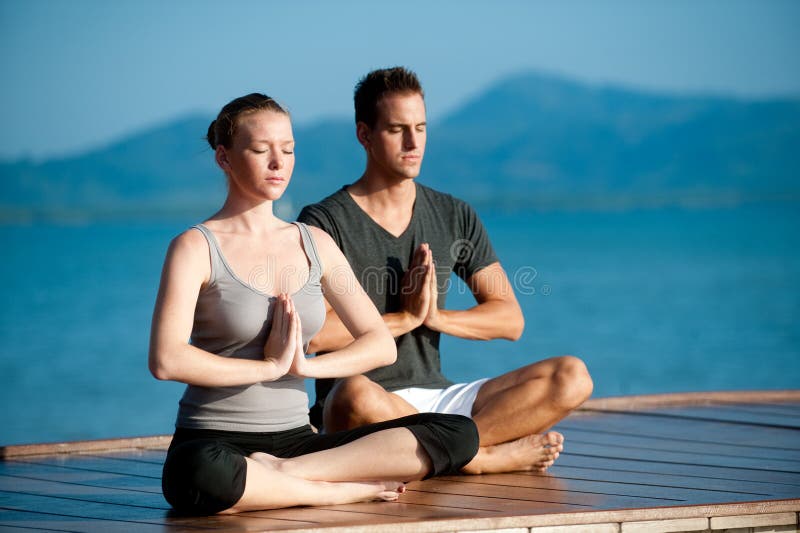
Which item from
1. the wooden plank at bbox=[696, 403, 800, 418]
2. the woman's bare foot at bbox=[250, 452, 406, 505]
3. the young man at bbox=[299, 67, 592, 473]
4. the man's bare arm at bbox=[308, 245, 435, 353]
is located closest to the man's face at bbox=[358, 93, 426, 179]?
the young man at bbox=[299, 67, 592, 473]

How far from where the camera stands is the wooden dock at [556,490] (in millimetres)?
3293

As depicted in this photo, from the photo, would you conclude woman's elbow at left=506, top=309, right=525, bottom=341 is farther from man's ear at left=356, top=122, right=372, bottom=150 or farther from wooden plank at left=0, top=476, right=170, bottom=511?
wooden plank at left=0, top=476, right=170, bottom=511

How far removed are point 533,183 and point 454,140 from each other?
562 inches

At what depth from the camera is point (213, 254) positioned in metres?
3.44

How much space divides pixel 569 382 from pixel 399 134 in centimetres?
105

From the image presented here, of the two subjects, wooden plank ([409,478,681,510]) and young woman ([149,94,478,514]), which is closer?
young woman ([149,94,478,514])

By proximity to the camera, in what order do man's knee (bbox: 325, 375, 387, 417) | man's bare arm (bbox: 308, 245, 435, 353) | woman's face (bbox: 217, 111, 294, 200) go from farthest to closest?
man's bare arm (bbox: 308, 245, 435, 353) → man's knee (bbox: 325, 375, 387, 417) → woman's face (bbox: 217, 111, 294, 200)

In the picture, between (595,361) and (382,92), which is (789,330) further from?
(382,92)

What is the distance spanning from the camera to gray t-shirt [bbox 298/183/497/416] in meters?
4.29

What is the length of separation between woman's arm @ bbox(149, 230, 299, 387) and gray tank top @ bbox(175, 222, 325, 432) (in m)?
0.05

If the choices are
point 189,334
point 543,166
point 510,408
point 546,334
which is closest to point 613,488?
point 510,408

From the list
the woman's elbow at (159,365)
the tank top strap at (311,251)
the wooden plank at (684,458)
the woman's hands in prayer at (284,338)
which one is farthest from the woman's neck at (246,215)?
the wooden plank at (684,458)

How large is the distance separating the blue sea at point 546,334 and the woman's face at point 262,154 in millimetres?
2028

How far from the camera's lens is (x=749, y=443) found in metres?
4.61
